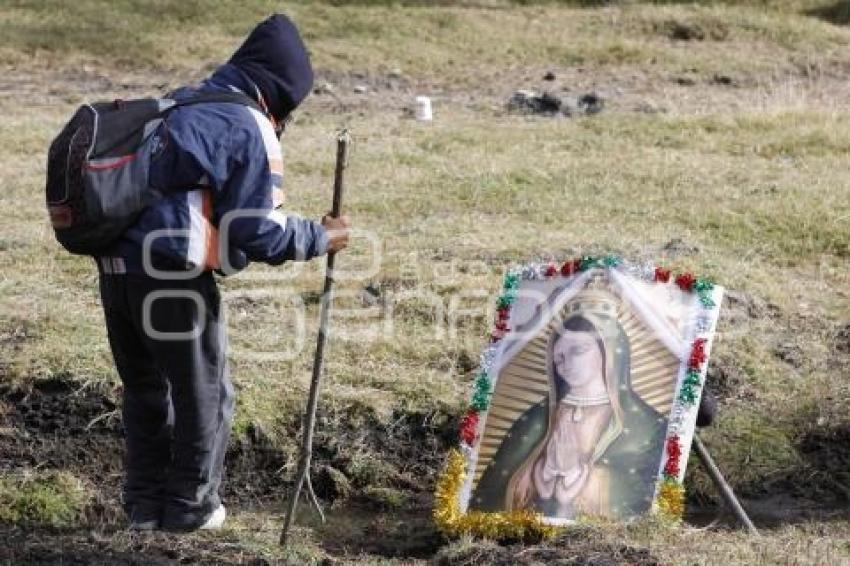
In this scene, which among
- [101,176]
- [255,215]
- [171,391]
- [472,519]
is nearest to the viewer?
[101,176]

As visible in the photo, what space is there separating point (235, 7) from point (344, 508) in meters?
12.3

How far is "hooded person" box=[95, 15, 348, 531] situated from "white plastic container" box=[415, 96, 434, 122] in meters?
7.87

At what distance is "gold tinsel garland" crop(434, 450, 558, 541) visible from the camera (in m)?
5.70

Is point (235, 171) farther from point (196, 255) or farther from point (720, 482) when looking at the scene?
point (720, 482)

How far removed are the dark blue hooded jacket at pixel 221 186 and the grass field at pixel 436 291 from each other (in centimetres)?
101

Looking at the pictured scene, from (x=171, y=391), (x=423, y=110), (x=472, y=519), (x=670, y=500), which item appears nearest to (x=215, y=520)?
(x=171, y=391)

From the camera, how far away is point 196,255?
16.7ft

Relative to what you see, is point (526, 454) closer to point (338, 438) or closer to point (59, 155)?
point (338, 438)

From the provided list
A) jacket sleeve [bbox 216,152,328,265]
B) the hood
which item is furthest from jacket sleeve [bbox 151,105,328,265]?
the hood

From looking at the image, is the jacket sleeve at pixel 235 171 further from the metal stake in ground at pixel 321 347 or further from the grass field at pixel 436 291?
the grass field at pixel 436 291

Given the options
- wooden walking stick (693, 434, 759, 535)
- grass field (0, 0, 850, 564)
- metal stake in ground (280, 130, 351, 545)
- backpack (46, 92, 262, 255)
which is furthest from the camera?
grass field (0, 0, 850, 564)

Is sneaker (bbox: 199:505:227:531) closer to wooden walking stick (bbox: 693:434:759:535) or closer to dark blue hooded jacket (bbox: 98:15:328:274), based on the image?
dark blue hooded jacket (bbox: 98:15:328:274)

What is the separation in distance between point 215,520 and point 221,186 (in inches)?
52.1

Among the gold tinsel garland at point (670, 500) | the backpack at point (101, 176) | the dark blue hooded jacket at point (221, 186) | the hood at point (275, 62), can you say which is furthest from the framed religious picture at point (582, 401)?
the backpack at point (101, 176)
